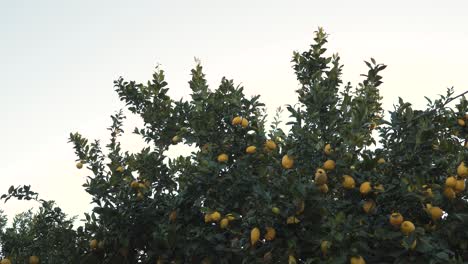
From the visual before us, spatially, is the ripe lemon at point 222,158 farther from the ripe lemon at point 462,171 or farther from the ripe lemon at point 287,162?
the ripe lemon at point 462,171

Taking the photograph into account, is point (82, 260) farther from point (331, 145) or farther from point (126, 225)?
point (331, 145)

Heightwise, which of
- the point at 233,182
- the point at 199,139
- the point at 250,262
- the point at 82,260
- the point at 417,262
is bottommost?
the point at 417,262

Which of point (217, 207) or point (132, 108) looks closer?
point (217, 207)

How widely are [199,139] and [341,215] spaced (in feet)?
7.84

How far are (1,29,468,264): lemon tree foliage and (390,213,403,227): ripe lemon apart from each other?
1 cm

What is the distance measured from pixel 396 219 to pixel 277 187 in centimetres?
105

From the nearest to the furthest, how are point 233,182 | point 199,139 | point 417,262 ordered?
point 417,262 < point 233,182 < point 199,139

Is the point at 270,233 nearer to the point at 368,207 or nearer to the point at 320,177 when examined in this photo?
the point at 320,177

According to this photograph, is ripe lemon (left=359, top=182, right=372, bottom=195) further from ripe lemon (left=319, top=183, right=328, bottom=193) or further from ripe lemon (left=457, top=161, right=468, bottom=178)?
ripe lemon (left=457, top=161, right=468, bottom=178)

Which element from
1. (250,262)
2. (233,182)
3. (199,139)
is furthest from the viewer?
(199,139)

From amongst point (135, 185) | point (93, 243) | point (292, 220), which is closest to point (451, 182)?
point (292, 220)

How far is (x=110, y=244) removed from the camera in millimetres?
5426

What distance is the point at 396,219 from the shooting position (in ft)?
13.2

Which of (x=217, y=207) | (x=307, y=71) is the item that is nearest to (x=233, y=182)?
(x=217, y=207)
